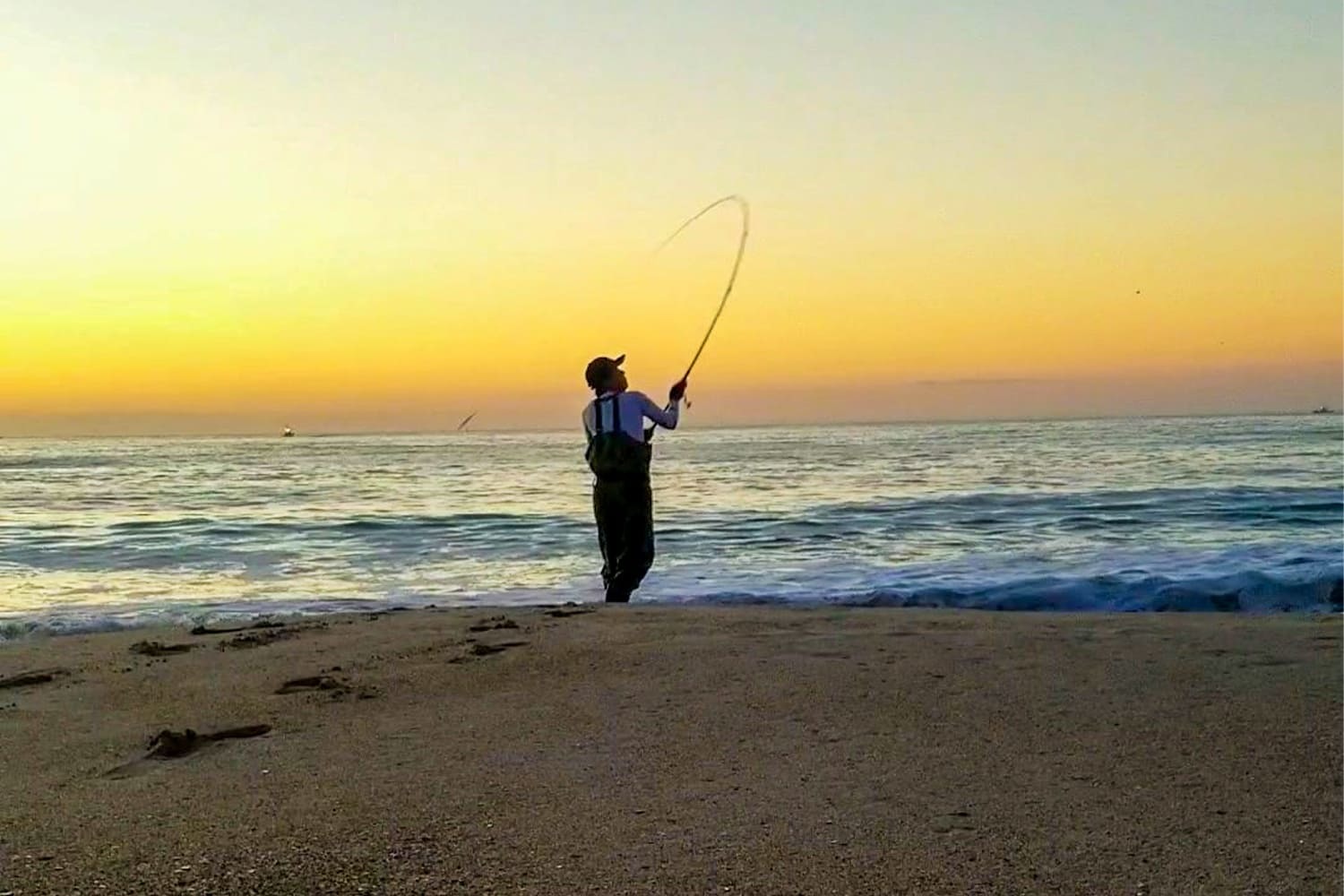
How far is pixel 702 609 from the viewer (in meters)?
7.20

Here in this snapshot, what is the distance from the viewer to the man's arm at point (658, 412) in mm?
7496

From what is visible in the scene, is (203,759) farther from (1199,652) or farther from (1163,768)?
(1199,652)

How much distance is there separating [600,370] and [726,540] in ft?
22.2

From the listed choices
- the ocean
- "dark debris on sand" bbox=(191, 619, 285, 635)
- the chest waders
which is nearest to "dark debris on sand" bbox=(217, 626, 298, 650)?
"dark debris on sand" bbox=(191, 619, 285, 635)

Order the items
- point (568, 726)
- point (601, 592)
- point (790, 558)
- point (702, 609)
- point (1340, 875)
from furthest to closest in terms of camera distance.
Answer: point (790, 558), point (601, 592), point (702, 609), point (568, 726), point (1340, 875)

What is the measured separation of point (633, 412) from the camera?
7.50 meters

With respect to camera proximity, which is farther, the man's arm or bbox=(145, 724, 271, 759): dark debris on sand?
the man's arm

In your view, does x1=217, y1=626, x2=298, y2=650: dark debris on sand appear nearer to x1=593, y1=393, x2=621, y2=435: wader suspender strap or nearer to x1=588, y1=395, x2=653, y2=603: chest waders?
x1=588, y1=395, x2=653, y2=603: chest waders

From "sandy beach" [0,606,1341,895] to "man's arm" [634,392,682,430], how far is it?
206 centimetres

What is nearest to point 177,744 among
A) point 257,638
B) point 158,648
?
point 158,648

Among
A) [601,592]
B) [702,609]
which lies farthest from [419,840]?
[601,592]

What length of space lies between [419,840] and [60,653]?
400 centimetres

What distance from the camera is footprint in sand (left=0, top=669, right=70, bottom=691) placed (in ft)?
16.3

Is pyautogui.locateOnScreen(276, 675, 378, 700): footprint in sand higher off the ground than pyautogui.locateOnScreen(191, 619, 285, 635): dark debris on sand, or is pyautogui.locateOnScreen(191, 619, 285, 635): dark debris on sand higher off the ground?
pyautogui.locateOnScreen(276, 675, 378, 700): footprint in sand
